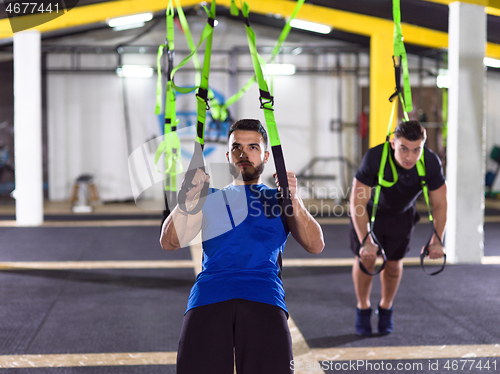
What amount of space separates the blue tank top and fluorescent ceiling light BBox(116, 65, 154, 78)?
28.2ft

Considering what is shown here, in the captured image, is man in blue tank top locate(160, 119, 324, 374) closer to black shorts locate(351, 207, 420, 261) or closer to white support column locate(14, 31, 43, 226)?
black shorts locate(351, 207, 420, 261)

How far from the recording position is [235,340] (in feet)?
4.79

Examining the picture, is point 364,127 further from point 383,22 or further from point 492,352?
point 492,352

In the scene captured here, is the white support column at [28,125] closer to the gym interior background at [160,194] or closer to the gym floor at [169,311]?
the gym interior background at [160,194]

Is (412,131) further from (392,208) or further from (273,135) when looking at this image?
(273,135)

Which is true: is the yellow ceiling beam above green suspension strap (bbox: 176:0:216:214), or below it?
above

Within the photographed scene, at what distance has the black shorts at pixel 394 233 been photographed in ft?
9.33

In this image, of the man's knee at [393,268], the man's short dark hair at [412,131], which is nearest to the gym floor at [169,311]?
the man's knee at [393,268]

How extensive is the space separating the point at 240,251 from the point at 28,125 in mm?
6274

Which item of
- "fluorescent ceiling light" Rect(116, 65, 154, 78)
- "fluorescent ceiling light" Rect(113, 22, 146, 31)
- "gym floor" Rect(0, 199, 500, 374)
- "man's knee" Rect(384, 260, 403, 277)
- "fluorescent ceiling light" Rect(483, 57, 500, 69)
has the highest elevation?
"fluorescent ceiling light" Rect(113, 22, 146, 31)

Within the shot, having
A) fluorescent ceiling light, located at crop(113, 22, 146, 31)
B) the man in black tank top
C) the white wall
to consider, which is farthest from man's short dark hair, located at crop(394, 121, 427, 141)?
the white wall

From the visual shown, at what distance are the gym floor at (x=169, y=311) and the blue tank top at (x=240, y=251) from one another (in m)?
0.35

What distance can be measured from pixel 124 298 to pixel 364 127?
7370 millimetres

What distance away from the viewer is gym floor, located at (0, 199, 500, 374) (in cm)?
255
